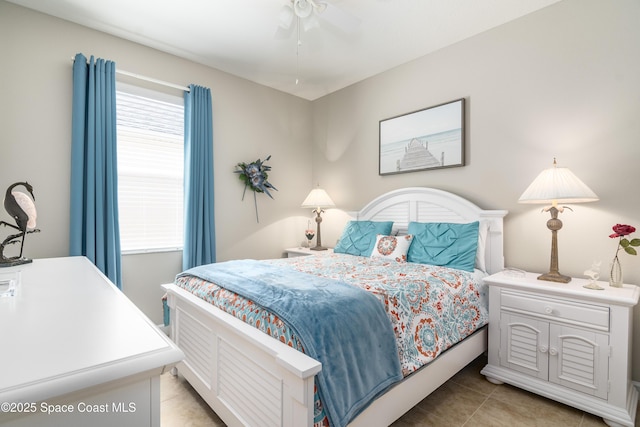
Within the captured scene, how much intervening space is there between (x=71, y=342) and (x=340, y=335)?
3.06 feet

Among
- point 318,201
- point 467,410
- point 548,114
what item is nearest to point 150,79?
point 318,201

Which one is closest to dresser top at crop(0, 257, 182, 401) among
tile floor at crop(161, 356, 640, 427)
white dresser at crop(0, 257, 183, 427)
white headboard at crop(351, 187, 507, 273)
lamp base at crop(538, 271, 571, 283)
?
white dresser at crop(0, 257, 183, 427)

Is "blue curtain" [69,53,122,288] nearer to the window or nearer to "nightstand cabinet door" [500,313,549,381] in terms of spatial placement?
the window

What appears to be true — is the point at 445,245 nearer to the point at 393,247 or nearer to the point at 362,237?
the point at 393,247

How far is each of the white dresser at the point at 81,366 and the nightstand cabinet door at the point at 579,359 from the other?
7.32 feet

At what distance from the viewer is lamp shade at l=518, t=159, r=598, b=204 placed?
2004mm

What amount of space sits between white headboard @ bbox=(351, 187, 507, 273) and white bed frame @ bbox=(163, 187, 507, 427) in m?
0.01

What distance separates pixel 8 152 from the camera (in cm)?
238

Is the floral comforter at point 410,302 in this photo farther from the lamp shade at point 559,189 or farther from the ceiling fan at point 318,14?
the ceiling fan at point 318,14

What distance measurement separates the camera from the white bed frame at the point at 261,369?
1.22 m

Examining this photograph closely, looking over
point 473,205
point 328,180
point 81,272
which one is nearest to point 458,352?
point 473,205

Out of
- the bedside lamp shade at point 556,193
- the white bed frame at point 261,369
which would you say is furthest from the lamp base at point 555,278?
the white bed frame at point 261,369

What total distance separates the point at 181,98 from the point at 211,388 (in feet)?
8.93

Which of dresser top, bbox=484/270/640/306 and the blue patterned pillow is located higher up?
the blue patterned pillow
